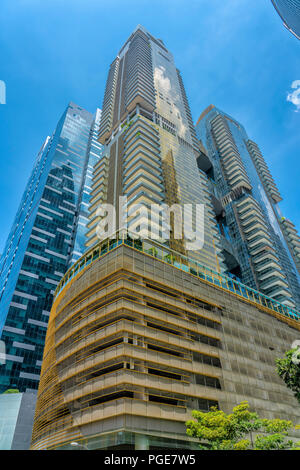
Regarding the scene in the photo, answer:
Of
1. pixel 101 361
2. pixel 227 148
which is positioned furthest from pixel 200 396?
pixel 227 148

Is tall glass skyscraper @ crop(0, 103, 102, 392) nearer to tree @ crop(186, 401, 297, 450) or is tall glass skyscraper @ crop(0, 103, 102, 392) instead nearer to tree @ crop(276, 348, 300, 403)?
tree @ crop(186, 401, 297, 450)

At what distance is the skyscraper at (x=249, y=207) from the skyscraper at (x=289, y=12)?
254 feet

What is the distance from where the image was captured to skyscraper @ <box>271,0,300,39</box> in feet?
154

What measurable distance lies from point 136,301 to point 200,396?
43.0 feet

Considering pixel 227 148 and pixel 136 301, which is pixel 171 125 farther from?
pixel 136 301

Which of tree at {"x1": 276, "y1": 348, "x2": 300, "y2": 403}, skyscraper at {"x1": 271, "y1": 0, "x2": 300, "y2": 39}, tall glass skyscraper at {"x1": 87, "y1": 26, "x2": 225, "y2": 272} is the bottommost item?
tree at {"x1": 276, "y1": 348, "x2": 300, "y2": 403}

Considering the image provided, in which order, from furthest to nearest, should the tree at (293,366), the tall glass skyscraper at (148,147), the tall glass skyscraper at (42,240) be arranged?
1. the tall glass skyscraper at (42,240)
2. the tall glass skyscraper at (148,147)
3. the tree at (293,366)

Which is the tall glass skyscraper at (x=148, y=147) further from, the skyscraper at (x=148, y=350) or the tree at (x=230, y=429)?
the tree at (x=230, y=429)

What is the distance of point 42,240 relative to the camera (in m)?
115

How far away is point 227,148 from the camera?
149 meters

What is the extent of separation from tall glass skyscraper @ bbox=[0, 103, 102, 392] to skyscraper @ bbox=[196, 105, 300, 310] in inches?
2282

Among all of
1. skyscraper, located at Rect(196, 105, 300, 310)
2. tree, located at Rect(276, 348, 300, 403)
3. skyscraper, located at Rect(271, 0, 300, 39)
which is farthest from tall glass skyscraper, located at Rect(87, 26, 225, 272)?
tree, located at Rect(276, 348, 300, 403)

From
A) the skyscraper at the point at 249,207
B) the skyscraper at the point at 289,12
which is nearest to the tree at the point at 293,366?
the skyscraper at the point at 289,12

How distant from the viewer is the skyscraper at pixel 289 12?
46.9m
